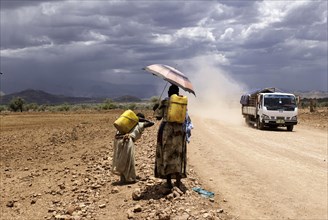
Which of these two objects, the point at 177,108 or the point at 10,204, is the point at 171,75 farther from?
the point at 10,204

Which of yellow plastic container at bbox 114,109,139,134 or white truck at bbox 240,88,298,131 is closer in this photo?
yellow plastic container at bbox 114,109,139,134

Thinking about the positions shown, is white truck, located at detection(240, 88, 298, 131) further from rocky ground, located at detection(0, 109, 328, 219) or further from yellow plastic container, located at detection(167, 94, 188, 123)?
yellow plastic container, located at detection(167, 94, 188, 123)

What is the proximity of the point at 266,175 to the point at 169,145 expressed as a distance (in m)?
5.10

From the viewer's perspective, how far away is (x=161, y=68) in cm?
872

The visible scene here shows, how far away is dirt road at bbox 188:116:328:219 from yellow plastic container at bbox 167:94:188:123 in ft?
7.71

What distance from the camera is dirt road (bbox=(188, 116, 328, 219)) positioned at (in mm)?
9758

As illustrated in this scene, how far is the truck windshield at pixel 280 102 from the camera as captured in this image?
28328 millimetres

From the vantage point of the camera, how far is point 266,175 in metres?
12.8

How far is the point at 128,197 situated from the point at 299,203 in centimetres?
370

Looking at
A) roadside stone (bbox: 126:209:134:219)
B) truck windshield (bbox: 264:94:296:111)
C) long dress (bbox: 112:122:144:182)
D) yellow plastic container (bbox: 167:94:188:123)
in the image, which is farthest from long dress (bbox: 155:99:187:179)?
truck windshield (bbox: 264:94:296:111)

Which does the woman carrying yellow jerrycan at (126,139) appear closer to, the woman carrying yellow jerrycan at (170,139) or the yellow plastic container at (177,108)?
the woman carrying yellow jerrycan at (170,139)

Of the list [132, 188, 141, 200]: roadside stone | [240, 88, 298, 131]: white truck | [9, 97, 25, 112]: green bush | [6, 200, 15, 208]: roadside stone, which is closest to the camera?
[132, 188, 141, 200]: roadside stone

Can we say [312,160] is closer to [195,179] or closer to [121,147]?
[195,179]

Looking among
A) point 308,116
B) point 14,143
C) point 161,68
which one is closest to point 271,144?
point 14,143
